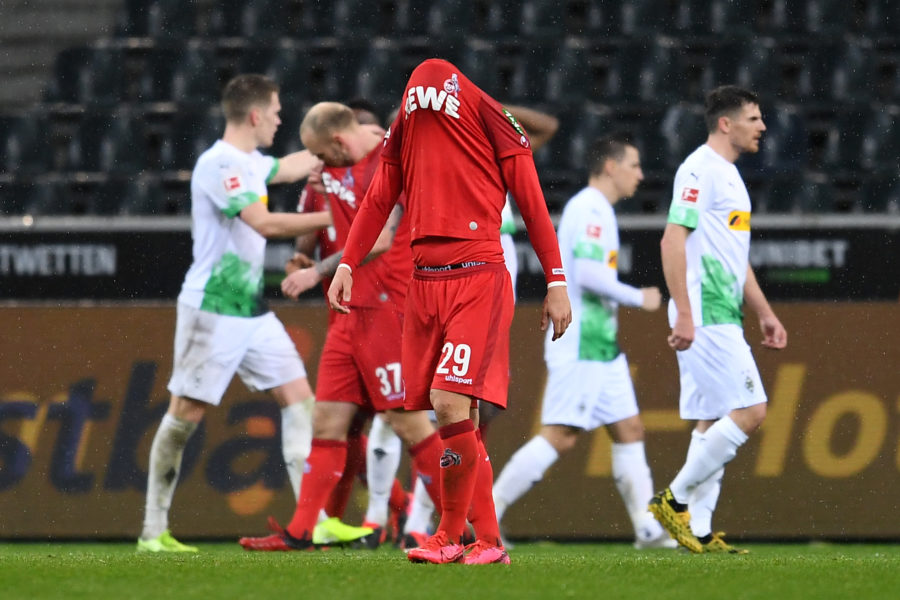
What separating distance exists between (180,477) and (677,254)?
338 centimetres

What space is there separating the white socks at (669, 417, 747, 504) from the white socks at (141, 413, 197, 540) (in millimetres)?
2378

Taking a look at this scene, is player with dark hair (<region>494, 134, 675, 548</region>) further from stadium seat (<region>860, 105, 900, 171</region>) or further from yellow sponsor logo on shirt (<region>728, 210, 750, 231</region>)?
stadium seat (<region>860, 105, 900, 171</region>)

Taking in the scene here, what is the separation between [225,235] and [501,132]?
2.41 meters

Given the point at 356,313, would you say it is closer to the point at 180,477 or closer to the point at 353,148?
the point at 353,148

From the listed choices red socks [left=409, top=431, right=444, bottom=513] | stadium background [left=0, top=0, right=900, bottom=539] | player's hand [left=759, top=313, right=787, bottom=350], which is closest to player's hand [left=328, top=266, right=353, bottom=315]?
red socks [left=409, top=431, right=444, bottom=513]

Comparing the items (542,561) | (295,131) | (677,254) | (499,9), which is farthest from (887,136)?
(542,561)

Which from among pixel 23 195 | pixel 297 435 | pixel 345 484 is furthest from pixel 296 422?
pixel 23 195

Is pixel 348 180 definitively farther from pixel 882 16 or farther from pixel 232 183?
pixel 882 16

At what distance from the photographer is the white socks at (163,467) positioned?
7.02m

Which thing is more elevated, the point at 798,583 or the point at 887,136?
the point at 887,136

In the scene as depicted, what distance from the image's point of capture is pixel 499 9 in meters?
12.3

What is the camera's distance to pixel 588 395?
7.61 metres

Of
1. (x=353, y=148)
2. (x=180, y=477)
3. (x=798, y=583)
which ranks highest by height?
(x=353, y=148)

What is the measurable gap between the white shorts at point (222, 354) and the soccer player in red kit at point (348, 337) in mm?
544
